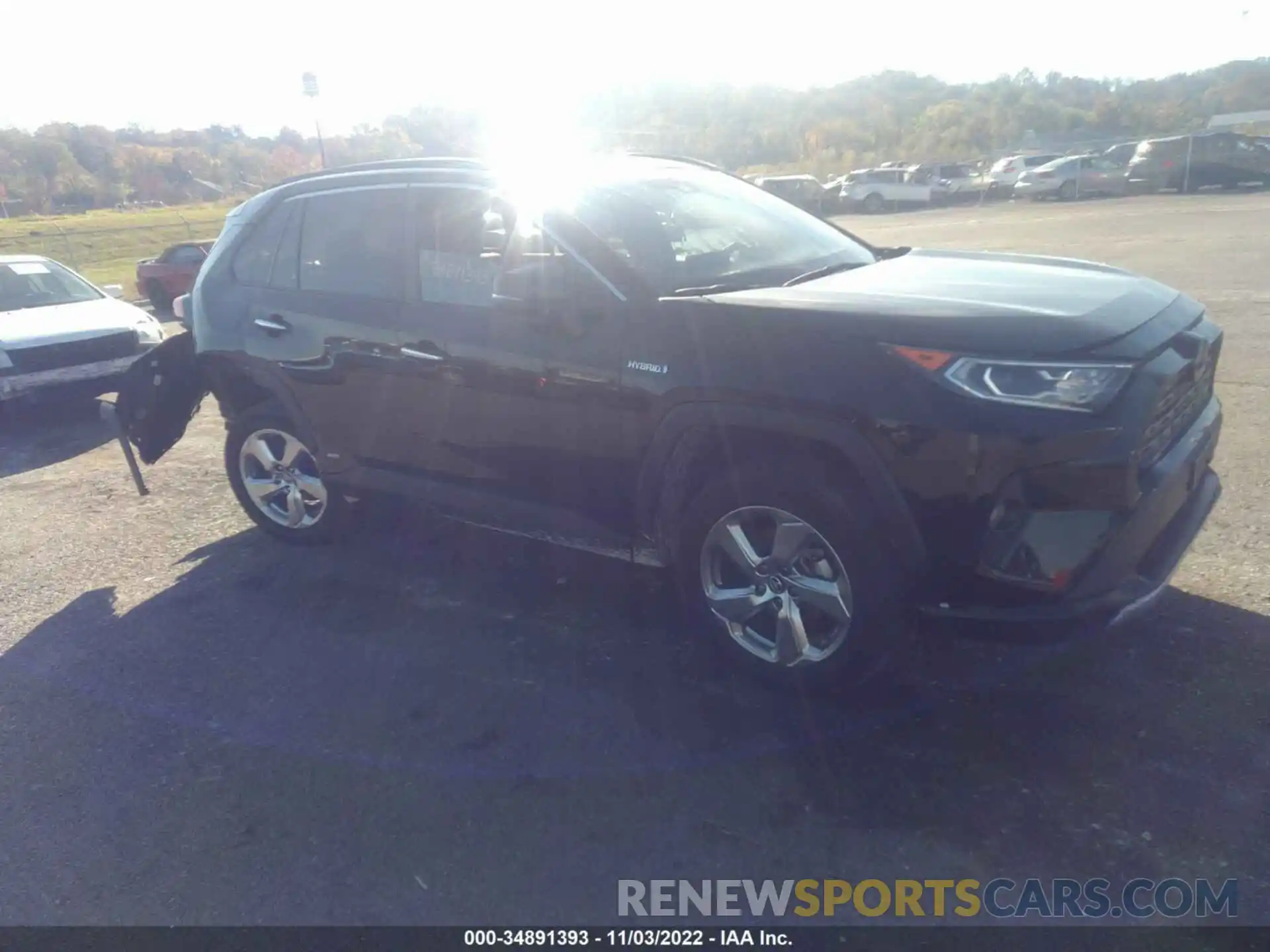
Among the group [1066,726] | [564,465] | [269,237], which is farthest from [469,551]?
[1066,726]

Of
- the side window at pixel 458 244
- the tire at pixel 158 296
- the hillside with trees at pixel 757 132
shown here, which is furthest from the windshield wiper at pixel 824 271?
the hillside with trees at pixel 757 132

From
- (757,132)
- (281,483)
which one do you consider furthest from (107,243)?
(757,132)

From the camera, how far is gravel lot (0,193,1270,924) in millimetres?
2914

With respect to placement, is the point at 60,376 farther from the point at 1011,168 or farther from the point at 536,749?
the point at 1011,168

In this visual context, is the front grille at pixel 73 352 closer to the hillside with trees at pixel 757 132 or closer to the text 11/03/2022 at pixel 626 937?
the text 11/03/2022 at pixel 626 937

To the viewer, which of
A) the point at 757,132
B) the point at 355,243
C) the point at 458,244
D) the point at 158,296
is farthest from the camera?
the point at 757,132

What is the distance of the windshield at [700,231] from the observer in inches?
158

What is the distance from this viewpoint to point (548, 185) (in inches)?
165

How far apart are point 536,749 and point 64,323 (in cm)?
780

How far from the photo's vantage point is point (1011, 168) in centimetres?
3553

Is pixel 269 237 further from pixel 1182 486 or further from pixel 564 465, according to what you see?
pixel 1182 486

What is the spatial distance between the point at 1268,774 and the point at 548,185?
336cm

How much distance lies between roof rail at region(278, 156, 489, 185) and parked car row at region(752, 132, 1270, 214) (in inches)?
730

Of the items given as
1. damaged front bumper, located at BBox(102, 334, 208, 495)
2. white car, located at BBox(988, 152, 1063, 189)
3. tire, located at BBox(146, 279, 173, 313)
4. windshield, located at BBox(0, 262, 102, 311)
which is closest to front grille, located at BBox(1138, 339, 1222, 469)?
damaged front bumper, located at BBox(102, 334, 208, 495)
